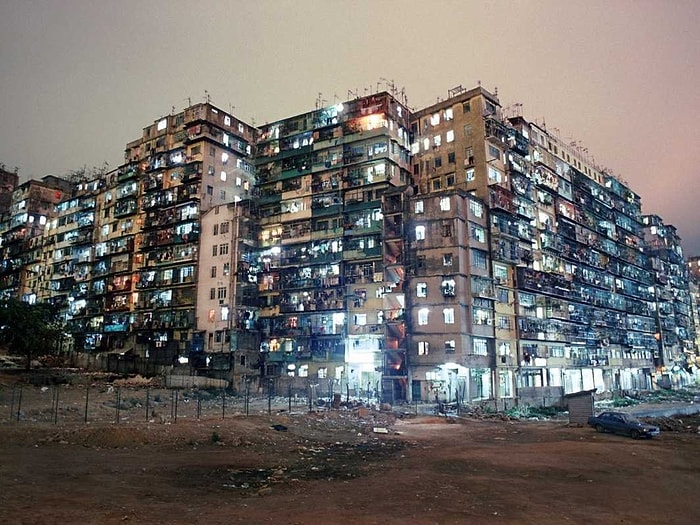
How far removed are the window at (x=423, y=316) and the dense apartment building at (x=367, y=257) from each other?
13 cm

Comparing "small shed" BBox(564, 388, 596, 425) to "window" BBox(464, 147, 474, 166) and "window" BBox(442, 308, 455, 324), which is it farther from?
"window" BBox(464, 147, 474, 166)

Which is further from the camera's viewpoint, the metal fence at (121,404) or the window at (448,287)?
the window at (448,287)

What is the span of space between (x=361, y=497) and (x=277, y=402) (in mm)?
42720

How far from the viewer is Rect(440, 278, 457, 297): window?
66.1 metres

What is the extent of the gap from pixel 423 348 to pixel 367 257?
16.0m

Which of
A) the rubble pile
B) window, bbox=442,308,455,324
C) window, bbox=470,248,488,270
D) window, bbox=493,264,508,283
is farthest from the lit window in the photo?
the rubble pile

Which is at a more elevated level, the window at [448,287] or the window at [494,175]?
the window at [494,175]

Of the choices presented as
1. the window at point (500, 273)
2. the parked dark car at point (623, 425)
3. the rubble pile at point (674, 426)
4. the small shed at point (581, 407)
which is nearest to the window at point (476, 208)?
the window at point (500, 273)

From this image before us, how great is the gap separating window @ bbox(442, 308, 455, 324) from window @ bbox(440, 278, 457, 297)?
182 cm

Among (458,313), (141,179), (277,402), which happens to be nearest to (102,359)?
(141,179)

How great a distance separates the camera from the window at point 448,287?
6606 centimetres

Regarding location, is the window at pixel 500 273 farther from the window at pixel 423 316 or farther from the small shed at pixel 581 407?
the small shed at pixel 581 407

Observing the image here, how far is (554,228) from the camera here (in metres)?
88.5

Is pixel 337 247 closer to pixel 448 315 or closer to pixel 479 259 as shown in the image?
pixel 479 259
